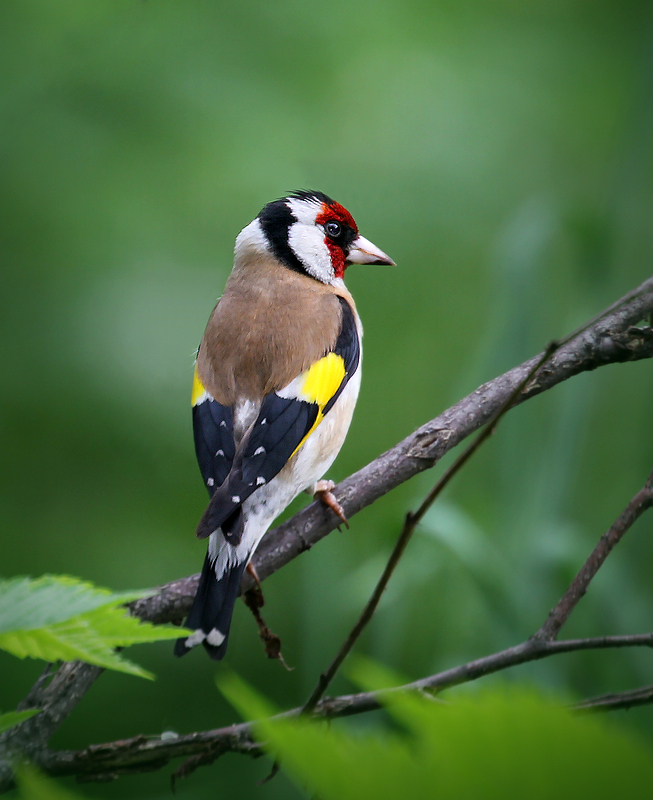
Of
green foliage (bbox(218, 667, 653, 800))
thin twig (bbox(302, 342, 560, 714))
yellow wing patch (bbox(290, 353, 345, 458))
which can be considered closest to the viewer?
green foliage (bbox(218, 667, 653, 800))

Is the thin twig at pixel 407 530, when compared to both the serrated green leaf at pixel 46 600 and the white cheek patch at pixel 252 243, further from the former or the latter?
the white cheek patch at pixel 252 243

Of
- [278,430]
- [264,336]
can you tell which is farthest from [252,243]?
[278,430]

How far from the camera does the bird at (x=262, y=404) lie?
65.1 inches

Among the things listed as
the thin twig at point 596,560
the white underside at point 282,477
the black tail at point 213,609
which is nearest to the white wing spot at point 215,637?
the black tail at point 213,609

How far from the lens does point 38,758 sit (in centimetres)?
119

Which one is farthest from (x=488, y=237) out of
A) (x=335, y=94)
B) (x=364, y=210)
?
(x=335, y=94)

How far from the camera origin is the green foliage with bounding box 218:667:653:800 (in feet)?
1.09

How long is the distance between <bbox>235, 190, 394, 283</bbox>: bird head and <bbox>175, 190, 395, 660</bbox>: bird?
0.5 inches

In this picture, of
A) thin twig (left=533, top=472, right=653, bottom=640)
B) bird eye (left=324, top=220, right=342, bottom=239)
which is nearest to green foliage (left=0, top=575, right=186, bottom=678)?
thin twig (left=533, top=472, right=653, bottom=640)

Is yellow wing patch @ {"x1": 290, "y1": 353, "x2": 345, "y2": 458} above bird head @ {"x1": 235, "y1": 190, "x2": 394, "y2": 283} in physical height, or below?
below

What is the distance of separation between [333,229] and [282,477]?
3.90ft

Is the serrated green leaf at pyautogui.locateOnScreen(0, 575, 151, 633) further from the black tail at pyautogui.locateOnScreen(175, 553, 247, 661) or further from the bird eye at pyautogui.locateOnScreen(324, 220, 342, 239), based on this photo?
the bird eye at pyautogui.locateOnScreen(324, 220, 342, 239)

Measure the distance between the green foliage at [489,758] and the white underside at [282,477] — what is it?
4.42ft

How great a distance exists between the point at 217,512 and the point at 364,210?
109 inches
